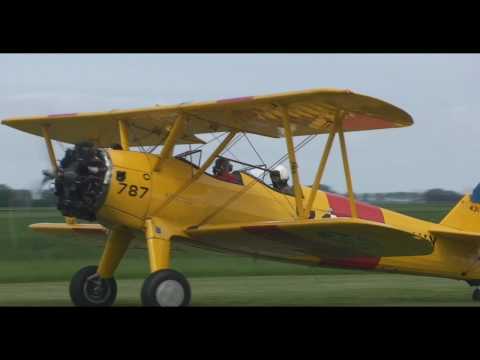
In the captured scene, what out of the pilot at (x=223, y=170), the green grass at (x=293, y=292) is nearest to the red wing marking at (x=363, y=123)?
the pilot at (x=223, y=170)

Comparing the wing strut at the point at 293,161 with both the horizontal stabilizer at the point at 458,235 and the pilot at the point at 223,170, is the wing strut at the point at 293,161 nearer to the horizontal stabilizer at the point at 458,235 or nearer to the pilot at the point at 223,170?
the pilot at the point at 223,170

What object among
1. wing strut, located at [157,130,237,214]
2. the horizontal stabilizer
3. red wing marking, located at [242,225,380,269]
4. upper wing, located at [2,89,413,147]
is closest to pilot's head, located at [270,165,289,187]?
upper wing, located at [2,89,413,147]

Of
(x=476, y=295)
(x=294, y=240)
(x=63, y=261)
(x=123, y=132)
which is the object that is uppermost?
(x=123, y=132)

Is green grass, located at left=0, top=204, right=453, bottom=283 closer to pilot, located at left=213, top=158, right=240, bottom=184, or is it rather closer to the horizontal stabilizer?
the horizontal stabilizer

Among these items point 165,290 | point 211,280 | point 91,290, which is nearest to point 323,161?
point 165,290

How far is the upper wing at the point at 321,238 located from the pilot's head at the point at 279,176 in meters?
0.97

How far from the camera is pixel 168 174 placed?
1234 cm

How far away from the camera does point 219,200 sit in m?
12.8

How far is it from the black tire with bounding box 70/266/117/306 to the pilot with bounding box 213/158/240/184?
6.95 ft

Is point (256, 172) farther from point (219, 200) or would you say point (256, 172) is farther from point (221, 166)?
point (219, 200)

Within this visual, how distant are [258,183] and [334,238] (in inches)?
67.0

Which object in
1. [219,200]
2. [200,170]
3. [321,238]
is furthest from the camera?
[219,200]

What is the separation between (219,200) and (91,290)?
217cm

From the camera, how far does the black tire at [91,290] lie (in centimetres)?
1272
